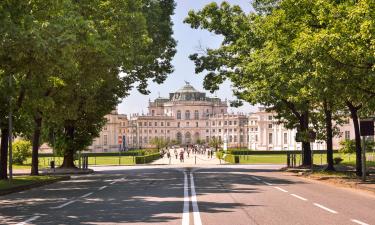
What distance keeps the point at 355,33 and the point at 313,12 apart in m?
4.62

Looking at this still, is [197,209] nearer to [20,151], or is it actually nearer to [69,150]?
[69,150]

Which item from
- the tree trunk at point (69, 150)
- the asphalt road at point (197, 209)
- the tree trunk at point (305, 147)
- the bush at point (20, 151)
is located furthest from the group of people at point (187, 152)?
the asphalt road at point (197, 209)

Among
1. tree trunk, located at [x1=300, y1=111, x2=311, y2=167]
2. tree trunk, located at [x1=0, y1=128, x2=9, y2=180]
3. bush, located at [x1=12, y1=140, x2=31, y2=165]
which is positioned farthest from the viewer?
bush, located at [x1=12, y1=140, x2=31, y2=165]

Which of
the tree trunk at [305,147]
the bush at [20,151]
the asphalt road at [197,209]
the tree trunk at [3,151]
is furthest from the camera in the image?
the bush at [20,151]

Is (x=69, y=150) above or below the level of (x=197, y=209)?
above

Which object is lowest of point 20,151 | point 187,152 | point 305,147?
point 187,152

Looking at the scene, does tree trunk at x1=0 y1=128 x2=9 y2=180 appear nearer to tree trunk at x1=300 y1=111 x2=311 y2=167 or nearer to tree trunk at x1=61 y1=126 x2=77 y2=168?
tree trunk at x1=61 y1=126 x2=77 y2=168

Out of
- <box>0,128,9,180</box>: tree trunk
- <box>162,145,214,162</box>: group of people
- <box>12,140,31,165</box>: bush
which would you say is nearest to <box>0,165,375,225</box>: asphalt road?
<box>0,128,9,180</box>: tree trunk

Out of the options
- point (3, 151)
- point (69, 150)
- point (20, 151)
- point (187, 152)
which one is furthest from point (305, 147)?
point (187, 152)

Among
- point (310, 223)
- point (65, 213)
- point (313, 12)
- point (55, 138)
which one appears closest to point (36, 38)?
point (65, 213)

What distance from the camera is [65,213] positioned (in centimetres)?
1305

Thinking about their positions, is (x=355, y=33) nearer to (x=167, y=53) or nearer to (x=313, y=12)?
(x=313, y=12)

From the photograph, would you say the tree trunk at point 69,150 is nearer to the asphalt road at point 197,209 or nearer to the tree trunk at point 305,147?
the tree trunk at point 305,147

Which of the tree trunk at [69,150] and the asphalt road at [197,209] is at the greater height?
the tree trunk at [69,150]
